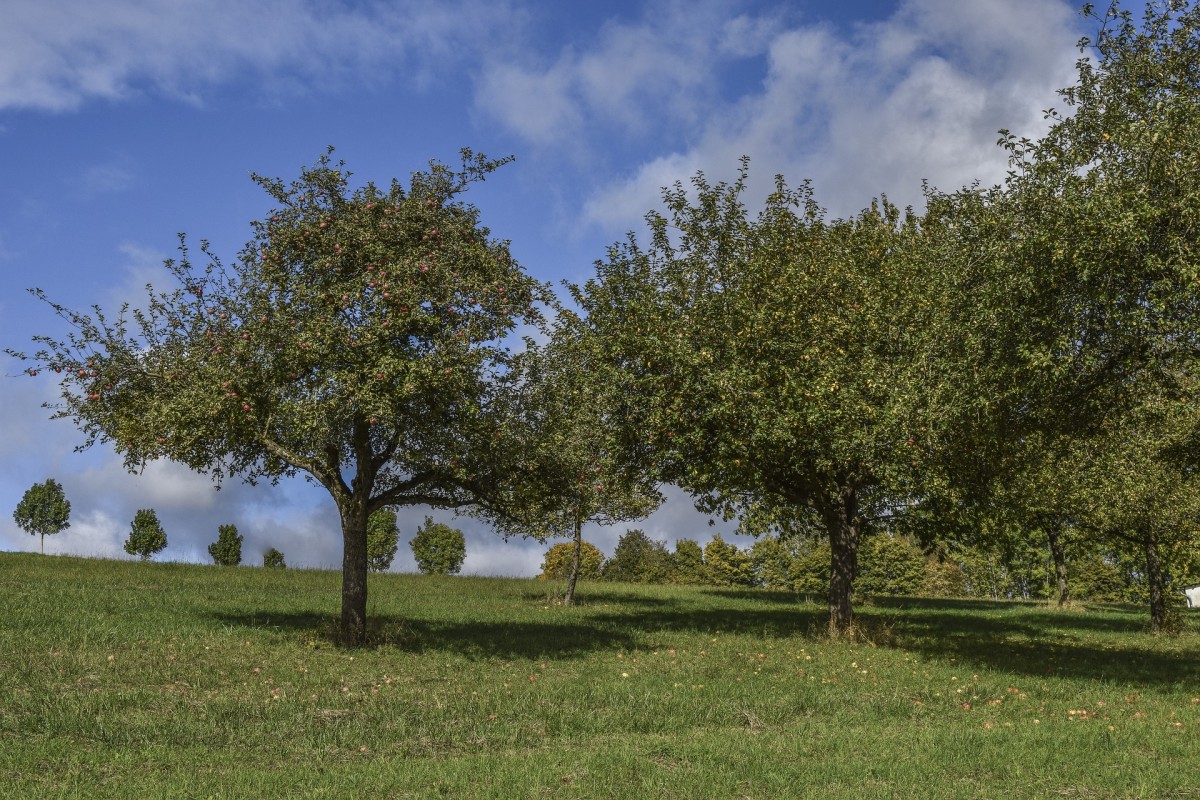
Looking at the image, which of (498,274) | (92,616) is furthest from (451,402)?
(92,616)

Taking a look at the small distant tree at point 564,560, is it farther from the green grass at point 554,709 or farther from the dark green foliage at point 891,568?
the green grass at point 554,709

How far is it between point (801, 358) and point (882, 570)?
7570 cm

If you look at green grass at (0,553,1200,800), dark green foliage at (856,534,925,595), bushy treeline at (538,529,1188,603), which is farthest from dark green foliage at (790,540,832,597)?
green grass at (0,553,1200,800)

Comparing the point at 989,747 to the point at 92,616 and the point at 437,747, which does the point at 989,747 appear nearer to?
the point at 437,747

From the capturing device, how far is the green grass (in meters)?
11.1

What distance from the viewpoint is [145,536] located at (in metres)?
81.4

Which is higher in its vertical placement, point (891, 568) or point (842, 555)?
point (842, 555)

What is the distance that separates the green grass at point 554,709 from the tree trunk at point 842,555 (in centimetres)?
108

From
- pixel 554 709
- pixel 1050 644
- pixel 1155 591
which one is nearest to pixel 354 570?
pixel 554 709

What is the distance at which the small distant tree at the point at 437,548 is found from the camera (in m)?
97.1

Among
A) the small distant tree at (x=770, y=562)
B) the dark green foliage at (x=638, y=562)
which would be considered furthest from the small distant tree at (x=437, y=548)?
the small distant tree at (x=770, y=562)

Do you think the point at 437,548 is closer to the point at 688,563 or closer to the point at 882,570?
the point at 688,563

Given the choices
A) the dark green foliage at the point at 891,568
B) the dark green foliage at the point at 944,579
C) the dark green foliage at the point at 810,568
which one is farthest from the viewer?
the dark green foliage at the point at 944,579

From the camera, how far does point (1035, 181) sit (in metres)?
19.6
